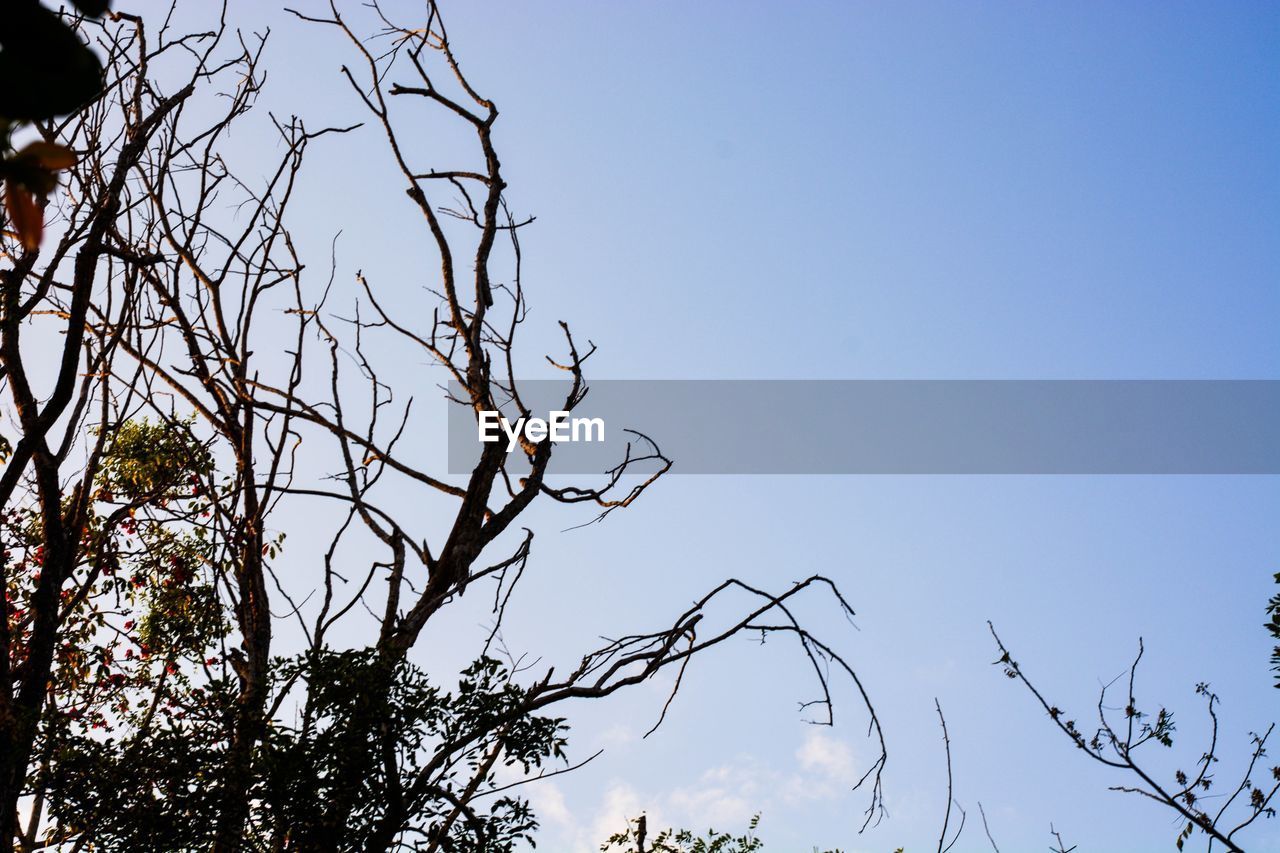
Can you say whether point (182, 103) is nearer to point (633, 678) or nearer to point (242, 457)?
point (242, 457)

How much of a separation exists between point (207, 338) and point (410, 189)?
4.29ft

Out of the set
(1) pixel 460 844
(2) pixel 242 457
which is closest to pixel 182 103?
(2) pixel 242 457

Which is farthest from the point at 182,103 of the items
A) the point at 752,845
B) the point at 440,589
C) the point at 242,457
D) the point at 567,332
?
the point at 752,845

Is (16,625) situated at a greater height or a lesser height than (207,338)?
lesser

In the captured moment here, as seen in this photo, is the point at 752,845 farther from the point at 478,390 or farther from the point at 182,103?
the point at 182,103

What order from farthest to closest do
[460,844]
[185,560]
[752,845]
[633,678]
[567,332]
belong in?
[752,845], [185,560], [567,332], [633,678], [460,844]

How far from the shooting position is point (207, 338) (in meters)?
5.67

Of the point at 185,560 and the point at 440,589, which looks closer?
the point at 440,589

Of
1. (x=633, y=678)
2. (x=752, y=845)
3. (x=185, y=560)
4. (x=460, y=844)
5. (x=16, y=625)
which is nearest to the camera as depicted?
(x=460, y=844)

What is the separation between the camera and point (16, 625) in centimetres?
695

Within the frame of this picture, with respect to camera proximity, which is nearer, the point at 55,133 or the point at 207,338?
the point at 55,133

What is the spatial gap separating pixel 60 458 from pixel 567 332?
7.95ft

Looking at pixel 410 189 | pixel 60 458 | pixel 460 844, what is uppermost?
pixel 410 189

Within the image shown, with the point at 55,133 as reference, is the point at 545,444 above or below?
below
